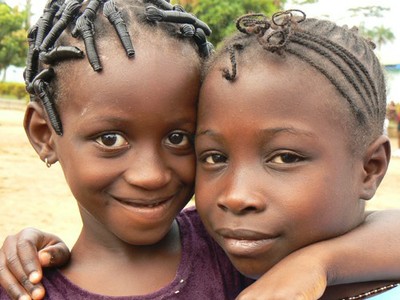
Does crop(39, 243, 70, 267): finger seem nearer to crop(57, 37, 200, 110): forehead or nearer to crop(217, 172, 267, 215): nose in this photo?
crop(57, 37, 200, 110): forehead

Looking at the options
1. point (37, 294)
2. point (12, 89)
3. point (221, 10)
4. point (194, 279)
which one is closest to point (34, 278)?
point (37, 294)

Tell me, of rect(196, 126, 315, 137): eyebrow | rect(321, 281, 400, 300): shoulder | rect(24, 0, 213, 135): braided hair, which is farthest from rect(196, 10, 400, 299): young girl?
rect(24, 0, 213, 135): braided hair

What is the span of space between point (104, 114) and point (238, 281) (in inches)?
33.1

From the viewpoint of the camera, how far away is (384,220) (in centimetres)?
195

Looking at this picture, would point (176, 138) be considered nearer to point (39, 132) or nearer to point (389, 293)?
point (39, 132)

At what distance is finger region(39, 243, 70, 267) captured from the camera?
1936 millimetres

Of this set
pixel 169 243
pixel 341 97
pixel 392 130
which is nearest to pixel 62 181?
pixel 169 243

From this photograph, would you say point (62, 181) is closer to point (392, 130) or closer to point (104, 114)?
point (104, 114)

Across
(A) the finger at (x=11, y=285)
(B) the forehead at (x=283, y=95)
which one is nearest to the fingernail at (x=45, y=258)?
(A) the finger at (x=11, y=285)

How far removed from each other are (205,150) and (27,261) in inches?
28.8

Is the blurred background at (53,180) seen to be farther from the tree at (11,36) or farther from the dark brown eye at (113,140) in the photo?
the tree at (11,36)

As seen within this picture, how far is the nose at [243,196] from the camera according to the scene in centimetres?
164

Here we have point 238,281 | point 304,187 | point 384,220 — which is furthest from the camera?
point 238,281

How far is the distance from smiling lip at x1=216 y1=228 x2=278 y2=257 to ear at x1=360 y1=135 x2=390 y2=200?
0.36m
